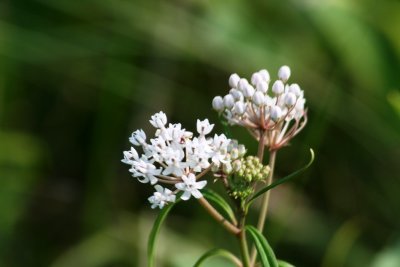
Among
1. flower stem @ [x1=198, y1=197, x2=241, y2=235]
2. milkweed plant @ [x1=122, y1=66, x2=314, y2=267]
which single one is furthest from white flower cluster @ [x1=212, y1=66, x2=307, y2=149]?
flower stem @ [x1=198, y1=197, x2=241, y2=235]

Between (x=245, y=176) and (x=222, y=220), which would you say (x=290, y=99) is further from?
(x=222, y=220)

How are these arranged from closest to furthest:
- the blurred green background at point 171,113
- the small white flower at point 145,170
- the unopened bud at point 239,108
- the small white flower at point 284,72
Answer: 1. the small white flower at point 145,170
2. the unopened bud at point 239,108
3. the small white flower at point 284,72
4. the blurred green background at point 171,113

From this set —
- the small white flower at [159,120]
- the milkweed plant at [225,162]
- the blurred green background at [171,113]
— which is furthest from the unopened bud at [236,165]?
the blurred green background at [171,113]

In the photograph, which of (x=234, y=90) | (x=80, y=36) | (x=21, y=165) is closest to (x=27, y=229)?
(x=21, y=165)

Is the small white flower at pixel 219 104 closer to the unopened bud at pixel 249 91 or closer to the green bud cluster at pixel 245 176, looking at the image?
the unopened bud at pixel 249 91

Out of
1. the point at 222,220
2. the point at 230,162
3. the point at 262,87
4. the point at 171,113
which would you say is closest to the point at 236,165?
the point at 230,162

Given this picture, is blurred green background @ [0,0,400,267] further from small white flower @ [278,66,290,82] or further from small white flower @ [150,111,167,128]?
small white flower @ [150,111,167,128]

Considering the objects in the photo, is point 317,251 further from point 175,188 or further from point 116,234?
point 175,188

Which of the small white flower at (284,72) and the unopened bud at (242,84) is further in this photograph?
the small white flower at (284,72)
